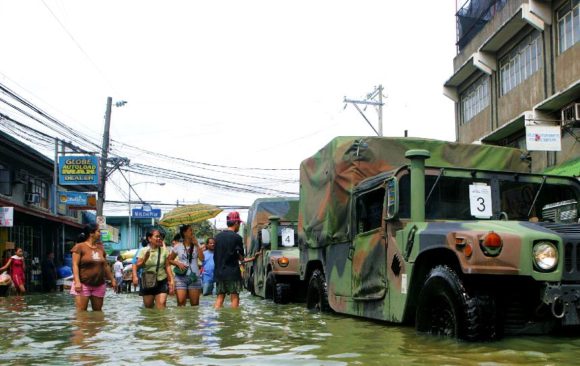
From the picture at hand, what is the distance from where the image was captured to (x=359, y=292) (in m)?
7.71

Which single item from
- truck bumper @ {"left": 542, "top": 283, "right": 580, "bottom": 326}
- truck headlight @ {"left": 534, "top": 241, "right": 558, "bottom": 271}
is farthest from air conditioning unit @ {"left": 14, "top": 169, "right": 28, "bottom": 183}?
truck bumper @ {"left": 542, "top": 283, "right": 580, "bottom": 326}

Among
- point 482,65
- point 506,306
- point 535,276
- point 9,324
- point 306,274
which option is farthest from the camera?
point 482,65

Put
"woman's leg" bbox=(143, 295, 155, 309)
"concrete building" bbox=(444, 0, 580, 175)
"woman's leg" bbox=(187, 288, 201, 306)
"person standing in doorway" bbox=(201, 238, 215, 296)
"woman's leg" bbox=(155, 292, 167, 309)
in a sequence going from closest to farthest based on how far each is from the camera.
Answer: "woman's leg" bbox=(155, 292, 167, 309) → "woman's leg" bbox=(143, 295, 155, 309) → "woman's leg" bbox=(187, 288, 201, 306) → "person standing in doorway" bbox=(201, 238, 215, 296) → "concrete building" bbox=(444, 0, 580, 175)

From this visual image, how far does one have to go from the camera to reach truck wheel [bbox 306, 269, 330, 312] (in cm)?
912

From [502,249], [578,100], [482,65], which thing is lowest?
[502,249]

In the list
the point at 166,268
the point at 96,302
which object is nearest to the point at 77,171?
the point at 166,268

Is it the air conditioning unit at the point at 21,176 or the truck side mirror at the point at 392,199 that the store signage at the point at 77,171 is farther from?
the truck side mirror at the point at 392,199

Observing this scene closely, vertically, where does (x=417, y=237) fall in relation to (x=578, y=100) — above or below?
below

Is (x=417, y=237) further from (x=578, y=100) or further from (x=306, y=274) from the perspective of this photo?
(x=578, y=100)

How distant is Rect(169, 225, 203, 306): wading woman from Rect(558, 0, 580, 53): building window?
12.4 m

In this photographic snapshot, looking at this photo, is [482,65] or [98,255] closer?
[98,255]

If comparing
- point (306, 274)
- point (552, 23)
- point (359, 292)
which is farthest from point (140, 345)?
point (552, 23)

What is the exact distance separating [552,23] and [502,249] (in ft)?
51.1

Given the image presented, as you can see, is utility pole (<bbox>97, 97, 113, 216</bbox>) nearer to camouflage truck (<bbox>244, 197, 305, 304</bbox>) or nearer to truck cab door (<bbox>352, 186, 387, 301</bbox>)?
camouflage truck (<bbox>244, 197, 305, 304</bbox>)
